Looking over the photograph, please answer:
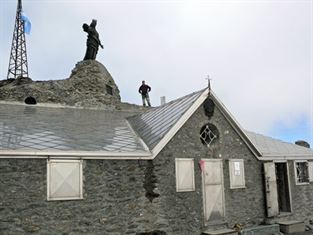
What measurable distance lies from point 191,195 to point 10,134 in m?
6.14

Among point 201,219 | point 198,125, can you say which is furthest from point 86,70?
point 201,219

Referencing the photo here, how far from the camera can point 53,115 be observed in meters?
14.3

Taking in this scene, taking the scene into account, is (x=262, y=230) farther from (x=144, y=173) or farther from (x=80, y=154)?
(x=80, y=154)

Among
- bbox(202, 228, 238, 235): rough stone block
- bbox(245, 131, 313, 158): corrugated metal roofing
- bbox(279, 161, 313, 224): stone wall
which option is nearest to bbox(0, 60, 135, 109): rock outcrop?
bbox(245, 131, 313, 158): corrugated metal roofing

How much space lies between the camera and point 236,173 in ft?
44.4

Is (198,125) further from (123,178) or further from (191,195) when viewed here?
(123,178)

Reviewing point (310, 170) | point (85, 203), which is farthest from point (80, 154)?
point (310, 170)

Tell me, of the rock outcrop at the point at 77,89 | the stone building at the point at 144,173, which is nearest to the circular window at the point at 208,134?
the stone building at the point at 144,173

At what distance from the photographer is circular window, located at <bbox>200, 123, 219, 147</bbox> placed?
43.0 feet

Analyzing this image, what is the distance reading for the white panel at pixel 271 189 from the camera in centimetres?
1424

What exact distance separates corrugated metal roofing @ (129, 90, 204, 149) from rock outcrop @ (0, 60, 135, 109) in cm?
841

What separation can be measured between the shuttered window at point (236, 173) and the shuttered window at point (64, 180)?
5.89 metres

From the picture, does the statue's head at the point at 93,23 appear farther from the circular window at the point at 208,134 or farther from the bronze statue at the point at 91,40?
the circular window at the point at 208,134

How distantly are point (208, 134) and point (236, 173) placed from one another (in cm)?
186
